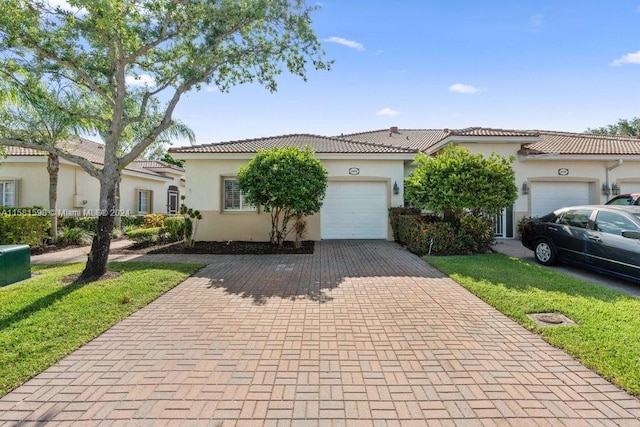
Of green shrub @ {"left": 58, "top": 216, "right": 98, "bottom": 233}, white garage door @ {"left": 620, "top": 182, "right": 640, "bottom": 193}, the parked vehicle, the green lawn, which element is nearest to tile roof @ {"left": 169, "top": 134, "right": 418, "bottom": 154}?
green shrub @ {"left": 58, "top": 216, "right": 98, "bottom": 233}

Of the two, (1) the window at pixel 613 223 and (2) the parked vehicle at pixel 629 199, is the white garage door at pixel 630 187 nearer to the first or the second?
(2) the parked vehicle at pixel 629 199

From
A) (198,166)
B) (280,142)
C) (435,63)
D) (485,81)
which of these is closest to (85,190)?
(198,166)

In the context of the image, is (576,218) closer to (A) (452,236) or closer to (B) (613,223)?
(B) (613,223)

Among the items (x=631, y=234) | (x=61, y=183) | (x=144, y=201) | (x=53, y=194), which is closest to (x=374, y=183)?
(x=631, y=234)

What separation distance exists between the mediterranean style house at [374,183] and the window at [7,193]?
915 centimetres

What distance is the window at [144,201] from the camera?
849 inches

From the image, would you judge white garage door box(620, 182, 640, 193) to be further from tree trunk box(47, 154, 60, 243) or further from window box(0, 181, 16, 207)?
window box(0, 181, 16, 207)

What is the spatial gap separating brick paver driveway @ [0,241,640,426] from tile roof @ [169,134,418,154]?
8643 mm

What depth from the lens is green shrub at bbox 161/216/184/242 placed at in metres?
13.2

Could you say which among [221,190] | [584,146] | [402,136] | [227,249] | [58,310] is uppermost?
[402,136]

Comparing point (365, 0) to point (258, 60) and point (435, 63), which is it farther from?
point (435, 63)

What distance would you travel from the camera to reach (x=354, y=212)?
13.9 m

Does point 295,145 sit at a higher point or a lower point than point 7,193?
higher

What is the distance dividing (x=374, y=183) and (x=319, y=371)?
11145 millimetres
